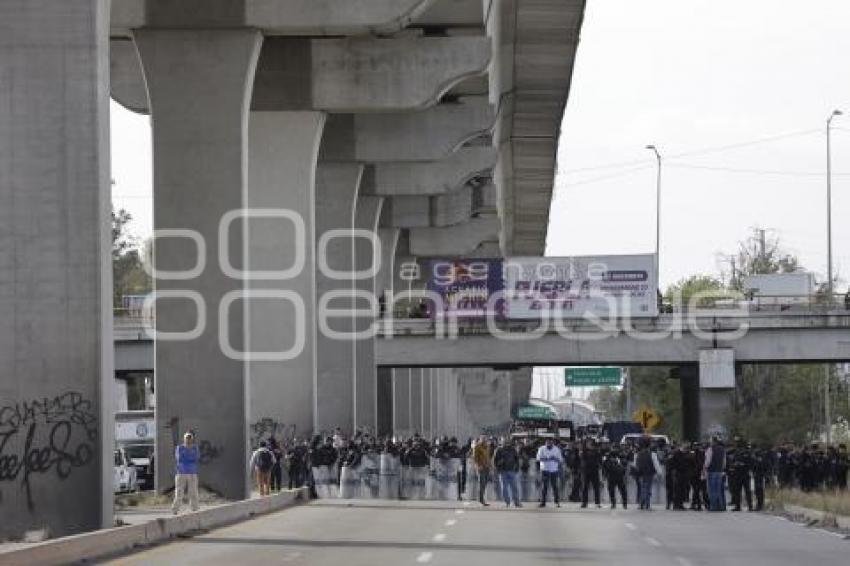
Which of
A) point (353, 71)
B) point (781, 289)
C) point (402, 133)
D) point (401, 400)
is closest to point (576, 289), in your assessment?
point (781, 289)

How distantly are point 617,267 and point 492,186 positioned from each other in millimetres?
11470

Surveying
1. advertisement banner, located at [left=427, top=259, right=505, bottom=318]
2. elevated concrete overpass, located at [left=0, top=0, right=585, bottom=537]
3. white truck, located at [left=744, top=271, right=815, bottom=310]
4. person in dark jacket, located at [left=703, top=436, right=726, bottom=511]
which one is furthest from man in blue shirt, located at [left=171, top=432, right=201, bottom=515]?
white truck, located at [left=744, top=271, right=815, bottom=310]

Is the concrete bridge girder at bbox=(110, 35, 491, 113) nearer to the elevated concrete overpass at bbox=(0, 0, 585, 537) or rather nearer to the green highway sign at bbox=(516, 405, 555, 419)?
the elevated concrete overpass at bbox=(0, 0, 585, 537)

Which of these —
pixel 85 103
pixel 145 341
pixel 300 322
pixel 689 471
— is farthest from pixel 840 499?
pixel 145 341

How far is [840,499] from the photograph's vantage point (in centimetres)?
3978

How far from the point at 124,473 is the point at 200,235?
1444cm

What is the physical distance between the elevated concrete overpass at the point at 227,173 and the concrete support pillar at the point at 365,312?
112mm

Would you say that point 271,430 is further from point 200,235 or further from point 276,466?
point 200,235

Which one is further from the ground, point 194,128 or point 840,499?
point 194,128

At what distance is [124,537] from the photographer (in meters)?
26.3

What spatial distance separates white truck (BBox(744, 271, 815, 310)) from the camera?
279ft

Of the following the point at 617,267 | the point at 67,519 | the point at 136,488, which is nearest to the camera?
the point at 67,519

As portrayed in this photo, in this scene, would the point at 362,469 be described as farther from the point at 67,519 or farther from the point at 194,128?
the point at 67,519

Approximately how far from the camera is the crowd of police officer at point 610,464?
4381 centimetres
